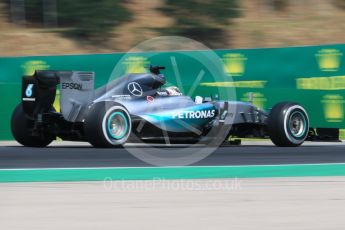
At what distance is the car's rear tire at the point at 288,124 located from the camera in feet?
39.1

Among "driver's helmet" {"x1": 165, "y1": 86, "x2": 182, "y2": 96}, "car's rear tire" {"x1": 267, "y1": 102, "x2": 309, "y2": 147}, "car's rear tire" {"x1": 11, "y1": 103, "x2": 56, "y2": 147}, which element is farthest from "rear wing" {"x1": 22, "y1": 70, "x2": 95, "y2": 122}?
"car's rear tire" {"x1": 267, "y1": 102, "x2": 309, "y2": 147}

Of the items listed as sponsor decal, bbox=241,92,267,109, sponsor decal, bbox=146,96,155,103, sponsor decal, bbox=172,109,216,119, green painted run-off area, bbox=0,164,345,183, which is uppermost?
sponsor decal, bbox=146,96,155,103

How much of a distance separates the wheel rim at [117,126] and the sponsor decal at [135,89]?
2.05ft

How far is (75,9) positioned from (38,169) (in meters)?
10.8

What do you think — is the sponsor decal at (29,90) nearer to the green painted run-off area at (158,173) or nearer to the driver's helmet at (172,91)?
the driver's helmet at (172,91)

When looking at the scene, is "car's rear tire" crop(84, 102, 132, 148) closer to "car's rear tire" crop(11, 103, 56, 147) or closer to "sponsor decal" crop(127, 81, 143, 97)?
"sponsor decal" crop(127, 81, 143, 97)

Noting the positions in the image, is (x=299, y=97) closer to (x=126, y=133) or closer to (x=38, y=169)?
(x=126, y=133)

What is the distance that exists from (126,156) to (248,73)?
4231mm

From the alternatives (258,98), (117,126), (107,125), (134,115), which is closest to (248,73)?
(258,98)

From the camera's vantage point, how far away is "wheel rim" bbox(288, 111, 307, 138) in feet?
39.7

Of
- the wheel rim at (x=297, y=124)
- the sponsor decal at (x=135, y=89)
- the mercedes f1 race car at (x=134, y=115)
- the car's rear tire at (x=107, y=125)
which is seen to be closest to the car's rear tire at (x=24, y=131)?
the mercedes f1 race car at (x=134, y=115)

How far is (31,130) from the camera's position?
11828 mm

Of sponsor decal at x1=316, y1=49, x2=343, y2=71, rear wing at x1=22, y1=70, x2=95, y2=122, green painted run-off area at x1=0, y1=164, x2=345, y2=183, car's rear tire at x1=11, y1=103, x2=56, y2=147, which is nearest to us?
green painted run-off area at x1=0, y1=164, x2=345, y2=183

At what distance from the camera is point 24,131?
39.1 ft
